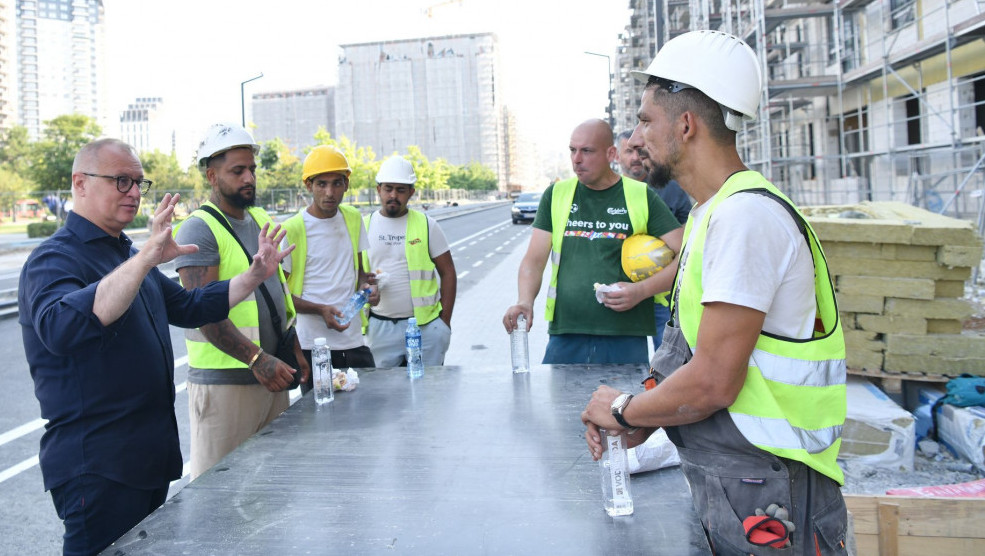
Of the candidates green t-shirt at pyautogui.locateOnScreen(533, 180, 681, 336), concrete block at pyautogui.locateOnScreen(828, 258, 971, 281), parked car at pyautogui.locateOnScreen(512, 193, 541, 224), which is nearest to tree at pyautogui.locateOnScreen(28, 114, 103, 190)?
parked car at pyautogui.locateOnScreen(512, 193, 541, 224)

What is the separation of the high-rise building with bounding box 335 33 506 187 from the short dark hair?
147766 millimetres

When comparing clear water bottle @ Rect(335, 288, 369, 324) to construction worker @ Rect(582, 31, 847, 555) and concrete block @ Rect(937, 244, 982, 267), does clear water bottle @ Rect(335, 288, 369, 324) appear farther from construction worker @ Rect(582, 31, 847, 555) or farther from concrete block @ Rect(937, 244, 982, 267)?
concrete block @ Rect(937, 244, 982, 267)

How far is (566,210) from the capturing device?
4.61m

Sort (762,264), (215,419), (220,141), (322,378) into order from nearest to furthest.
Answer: (762,264) < (322,378) < (215,419) < (220,141)

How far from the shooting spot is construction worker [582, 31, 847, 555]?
188 centimetres

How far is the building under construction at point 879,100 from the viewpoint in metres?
13.9

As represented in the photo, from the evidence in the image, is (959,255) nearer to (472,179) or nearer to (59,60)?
(472,179)

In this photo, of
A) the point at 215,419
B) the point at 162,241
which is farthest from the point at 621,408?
the point at 215,419

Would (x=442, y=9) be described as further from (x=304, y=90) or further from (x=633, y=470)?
(x=633, y=470)

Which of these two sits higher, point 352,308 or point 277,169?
point 277,169

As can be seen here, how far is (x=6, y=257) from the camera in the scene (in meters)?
28.0

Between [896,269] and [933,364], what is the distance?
74 centimetres

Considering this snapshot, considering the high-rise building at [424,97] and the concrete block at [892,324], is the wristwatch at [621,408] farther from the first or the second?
the high-rise building at [424,97]

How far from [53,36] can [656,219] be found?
718 ft
